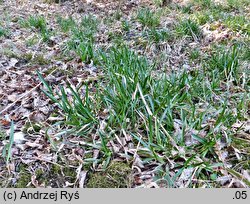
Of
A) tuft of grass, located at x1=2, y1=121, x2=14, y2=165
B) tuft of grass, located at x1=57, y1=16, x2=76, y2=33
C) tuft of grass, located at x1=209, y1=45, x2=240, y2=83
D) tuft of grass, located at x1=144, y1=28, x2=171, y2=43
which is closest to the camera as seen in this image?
tuft of grass, located at x1=2, y1=121, x2=14, y2=165

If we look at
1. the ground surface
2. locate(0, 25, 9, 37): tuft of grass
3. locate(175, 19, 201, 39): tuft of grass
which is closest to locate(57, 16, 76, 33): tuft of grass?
the ground surface

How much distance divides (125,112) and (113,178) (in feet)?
2.30

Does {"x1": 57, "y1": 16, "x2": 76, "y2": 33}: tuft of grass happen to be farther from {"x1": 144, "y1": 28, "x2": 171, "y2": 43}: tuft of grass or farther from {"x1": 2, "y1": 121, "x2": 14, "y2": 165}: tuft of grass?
{"x1": 2, "y1": 121, "x2": 14, "y2": 165}: tuft of grass

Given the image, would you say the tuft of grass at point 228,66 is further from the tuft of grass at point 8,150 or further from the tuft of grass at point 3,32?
the tuft of grass at point 3,32

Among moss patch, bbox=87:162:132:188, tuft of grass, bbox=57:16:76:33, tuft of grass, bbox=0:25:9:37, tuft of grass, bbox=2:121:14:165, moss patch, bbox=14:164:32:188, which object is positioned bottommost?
moss patch, bbox=14:164:32:188

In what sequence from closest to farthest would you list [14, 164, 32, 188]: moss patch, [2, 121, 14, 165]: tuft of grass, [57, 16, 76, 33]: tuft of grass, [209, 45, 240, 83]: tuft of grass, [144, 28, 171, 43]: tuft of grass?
[14, 164, 32, 188]: moss patch → [2, 121, 14, 165]: tuft of grass → [209, 45, 240, 83]: tuft of grass → [144, 28, 171, 43]: tuft of grass → [57, 16, 76, 33]: tuft of grass

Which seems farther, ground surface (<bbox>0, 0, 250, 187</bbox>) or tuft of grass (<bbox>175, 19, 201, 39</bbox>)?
tuft of grass (<bbox>175, 19, 201, 39</bbox>)

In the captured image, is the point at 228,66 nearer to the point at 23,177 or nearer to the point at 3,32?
the point at 23,177

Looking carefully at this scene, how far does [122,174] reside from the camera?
2135 mm

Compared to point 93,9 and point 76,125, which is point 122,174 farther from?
point 93,9

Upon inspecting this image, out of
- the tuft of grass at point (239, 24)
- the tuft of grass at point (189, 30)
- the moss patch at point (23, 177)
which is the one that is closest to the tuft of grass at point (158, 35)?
the tuft of grass at point (189, 30)

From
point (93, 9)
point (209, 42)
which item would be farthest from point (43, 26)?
point (209, 42)

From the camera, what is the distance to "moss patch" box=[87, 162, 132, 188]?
6.83 ft

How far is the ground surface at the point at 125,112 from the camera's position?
84.8 inches
